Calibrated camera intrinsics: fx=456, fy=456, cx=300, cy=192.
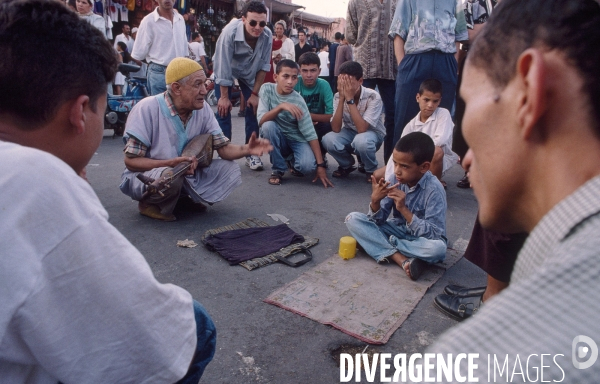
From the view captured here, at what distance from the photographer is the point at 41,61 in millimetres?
989

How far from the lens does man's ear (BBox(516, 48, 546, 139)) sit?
59 centimetres

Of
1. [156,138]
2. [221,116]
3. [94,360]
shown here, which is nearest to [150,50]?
[221,116]

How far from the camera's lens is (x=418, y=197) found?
3139 mm

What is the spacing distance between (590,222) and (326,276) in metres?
2.38

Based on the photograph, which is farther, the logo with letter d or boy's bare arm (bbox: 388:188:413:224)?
boy's bare arm (bbox: 388:188:413:224)

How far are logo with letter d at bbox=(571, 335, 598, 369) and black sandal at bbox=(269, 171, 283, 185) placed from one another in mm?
4463

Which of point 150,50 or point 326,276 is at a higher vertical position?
point 150,50

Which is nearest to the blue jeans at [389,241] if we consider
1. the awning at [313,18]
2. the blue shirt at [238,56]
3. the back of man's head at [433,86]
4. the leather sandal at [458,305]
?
the leather sandal at [458,305]

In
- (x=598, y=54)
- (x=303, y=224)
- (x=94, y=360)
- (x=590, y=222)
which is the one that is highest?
(x=598, y=54)

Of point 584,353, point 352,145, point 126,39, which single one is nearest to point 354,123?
point 352,145

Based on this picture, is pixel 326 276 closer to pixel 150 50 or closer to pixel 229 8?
pixel 150 50

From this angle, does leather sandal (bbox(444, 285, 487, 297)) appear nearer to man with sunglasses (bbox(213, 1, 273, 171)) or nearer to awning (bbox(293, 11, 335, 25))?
man with sunglasses (bbox(213, 1, 273, 171))

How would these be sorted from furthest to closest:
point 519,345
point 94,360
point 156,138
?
point 156,138, point 94,360, point 519,345

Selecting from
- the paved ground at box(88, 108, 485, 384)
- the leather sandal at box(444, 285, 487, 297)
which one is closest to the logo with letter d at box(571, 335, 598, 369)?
the paved ground at box(88, 108, 485, 384)
